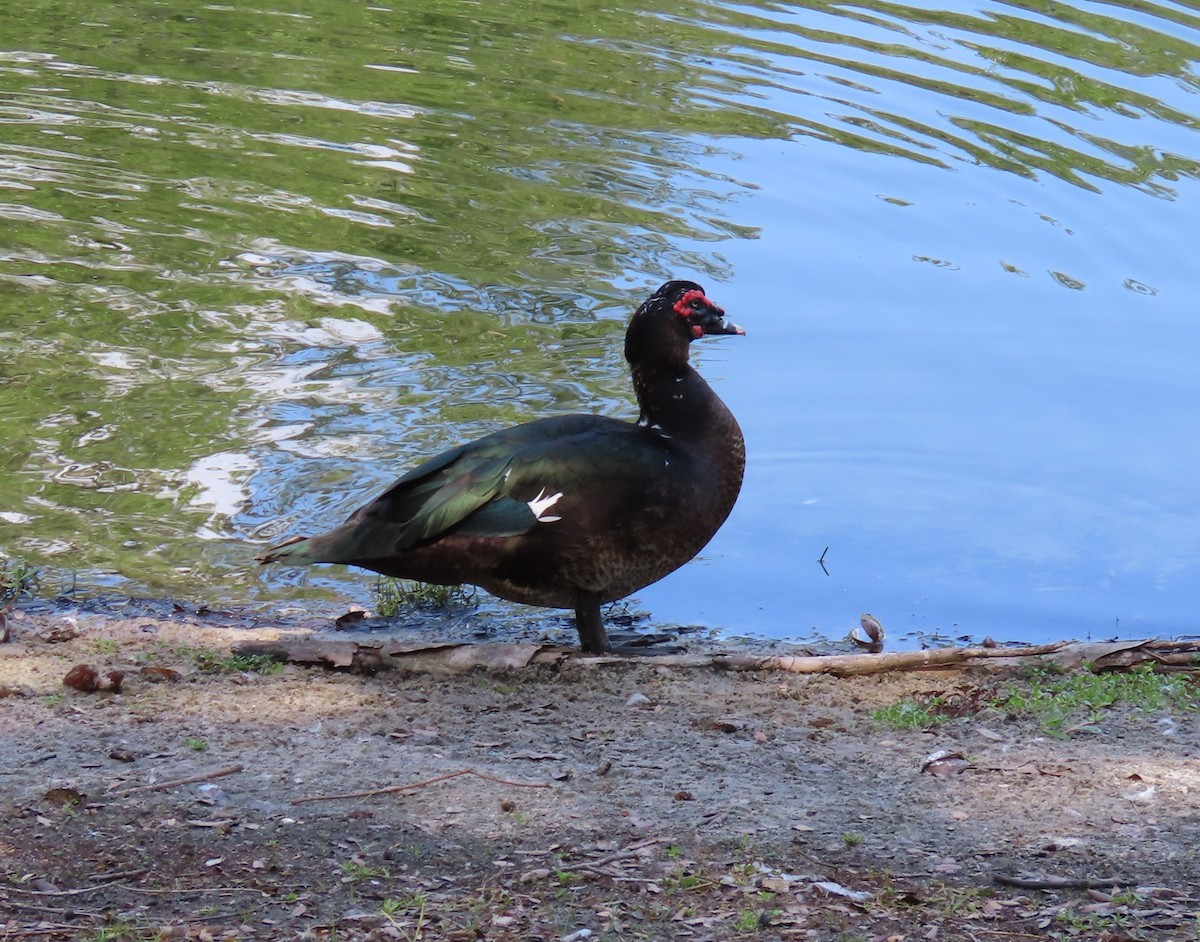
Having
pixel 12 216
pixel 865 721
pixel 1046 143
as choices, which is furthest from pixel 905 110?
pixel 865 721

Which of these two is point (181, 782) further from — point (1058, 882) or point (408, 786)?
point (1058, 882)

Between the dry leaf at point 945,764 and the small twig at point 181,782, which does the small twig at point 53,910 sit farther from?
the dry leaf at point 945,764

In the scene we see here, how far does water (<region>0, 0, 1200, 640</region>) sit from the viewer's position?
771cm

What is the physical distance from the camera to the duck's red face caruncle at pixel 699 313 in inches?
256

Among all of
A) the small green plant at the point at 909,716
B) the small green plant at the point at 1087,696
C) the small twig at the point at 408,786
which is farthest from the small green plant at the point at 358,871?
the small green plant at the point at 1087,696

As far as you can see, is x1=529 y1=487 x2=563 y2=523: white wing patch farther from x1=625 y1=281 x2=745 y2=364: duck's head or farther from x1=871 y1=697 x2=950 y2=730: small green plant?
x1=871 y1=697 x2=950 y2=730: small green plant

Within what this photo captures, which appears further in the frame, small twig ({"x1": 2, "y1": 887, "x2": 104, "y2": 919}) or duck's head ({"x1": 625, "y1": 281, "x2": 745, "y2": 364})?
duck's head ({"x1": 625, "y1": 281, "x2": 745, "y2": 364})

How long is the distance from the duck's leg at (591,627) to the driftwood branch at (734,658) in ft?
1.09

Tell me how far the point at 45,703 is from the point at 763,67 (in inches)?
414

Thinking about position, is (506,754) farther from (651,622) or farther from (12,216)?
(12,216)

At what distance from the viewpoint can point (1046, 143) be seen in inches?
492

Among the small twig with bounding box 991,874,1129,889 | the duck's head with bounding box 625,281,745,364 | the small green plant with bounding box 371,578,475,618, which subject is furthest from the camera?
the small green plant with bounding box 371,578,475,618

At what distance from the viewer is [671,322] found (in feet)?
21.4

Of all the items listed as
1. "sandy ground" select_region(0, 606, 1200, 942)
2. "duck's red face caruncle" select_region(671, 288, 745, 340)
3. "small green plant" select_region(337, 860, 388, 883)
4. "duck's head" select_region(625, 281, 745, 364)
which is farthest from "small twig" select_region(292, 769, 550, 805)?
"duck's red face caruncle" select_region(671, 288, 745, 340)
